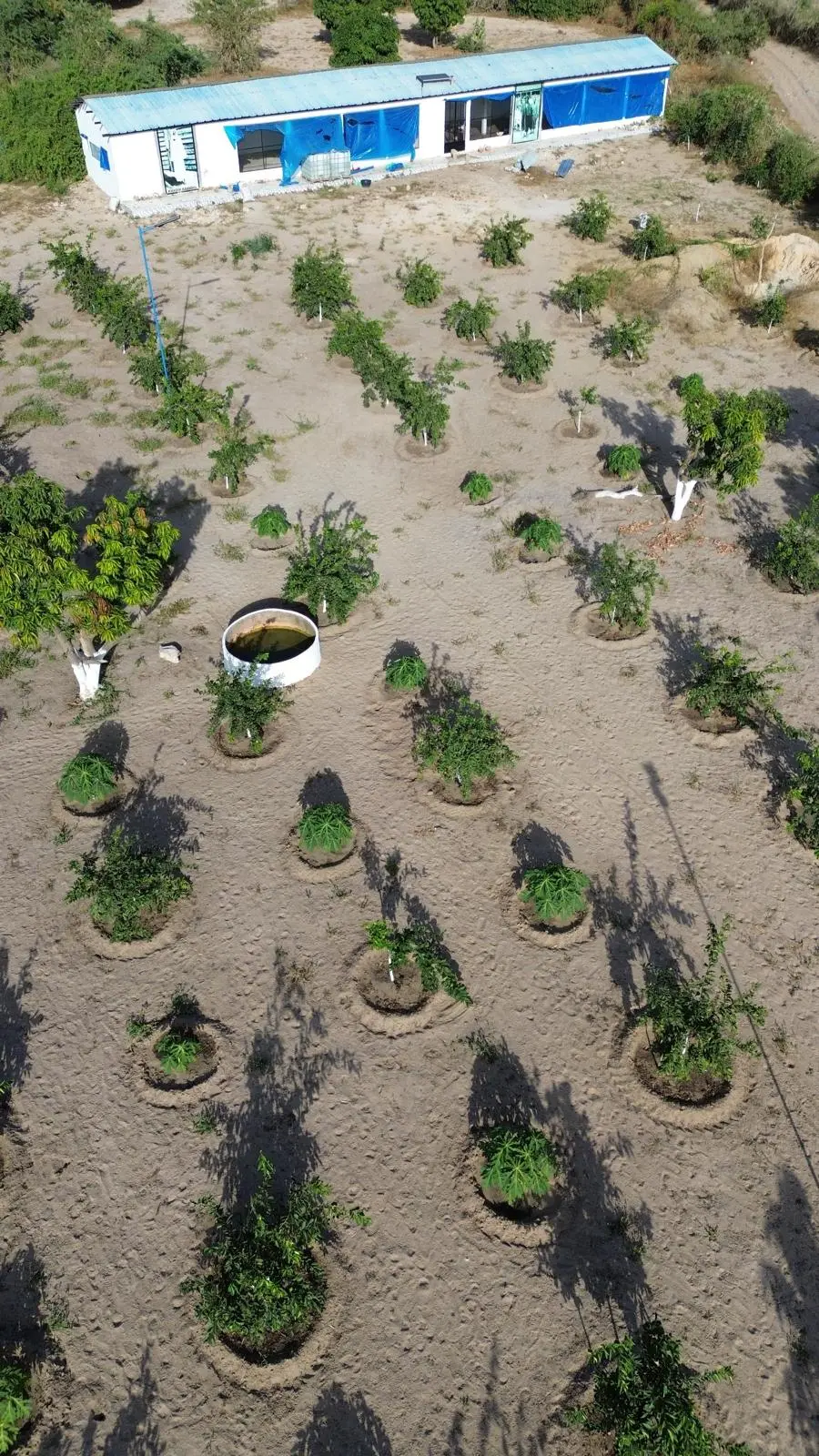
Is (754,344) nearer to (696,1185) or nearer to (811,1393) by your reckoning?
(696,1185)

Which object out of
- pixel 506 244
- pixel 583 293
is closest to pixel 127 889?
pixel 583 293

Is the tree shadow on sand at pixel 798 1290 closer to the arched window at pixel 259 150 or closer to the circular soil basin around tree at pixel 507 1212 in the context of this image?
the circular soil basin around tree at pixel 507 1212

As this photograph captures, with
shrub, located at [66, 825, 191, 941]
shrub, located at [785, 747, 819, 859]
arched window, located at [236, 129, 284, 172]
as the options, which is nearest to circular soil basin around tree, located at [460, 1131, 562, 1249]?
shrub, located at [66, 825, 191, 941]

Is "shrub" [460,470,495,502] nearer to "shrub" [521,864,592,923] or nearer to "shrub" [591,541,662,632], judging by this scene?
"shrub" [591,541,662,632]

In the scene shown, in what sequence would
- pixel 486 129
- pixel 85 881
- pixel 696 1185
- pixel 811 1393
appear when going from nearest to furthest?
pixel 811 1393
pixel 696 1185
pixel 85 881
pixel 486 129

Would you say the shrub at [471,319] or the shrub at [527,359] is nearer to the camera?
the shrub at [527,359]

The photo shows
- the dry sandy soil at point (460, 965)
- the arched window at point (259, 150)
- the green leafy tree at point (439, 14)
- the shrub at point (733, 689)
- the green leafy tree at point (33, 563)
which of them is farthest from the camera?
the green leafy tree at point (439, 14)

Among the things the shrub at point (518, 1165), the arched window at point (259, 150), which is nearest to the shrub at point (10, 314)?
the arched window at point (259, 150)

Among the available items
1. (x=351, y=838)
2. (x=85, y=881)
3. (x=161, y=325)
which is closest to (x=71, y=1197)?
(x=85, y=881)
